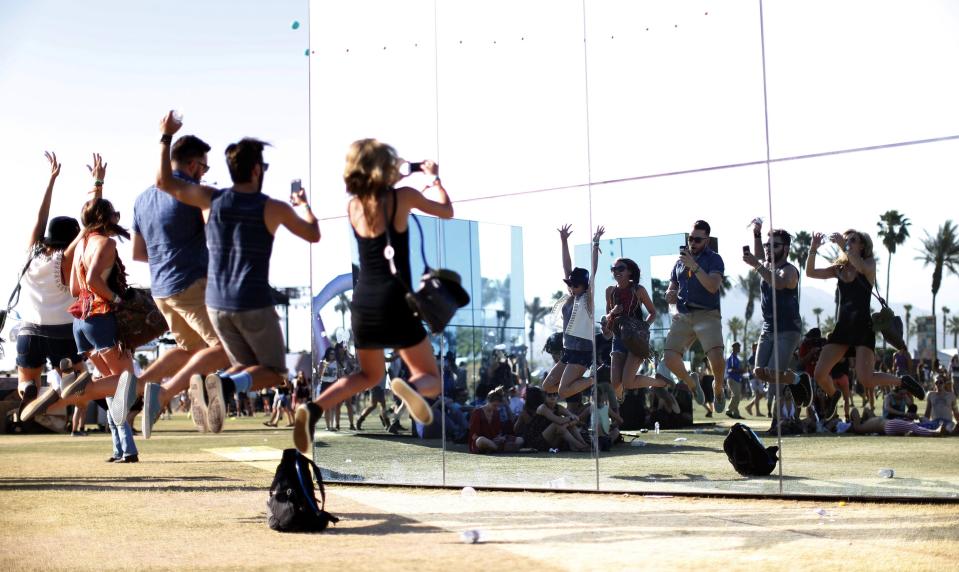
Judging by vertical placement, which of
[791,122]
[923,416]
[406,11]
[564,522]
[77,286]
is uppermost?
[406,11]

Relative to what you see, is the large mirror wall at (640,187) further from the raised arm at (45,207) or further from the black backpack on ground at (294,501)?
the raised arm at (45,207)

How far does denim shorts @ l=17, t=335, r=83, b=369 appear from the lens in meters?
10.7

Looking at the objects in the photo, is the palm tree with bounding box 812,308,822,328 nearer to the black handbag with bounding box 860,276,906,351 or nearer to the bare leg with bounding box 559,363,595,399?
the black handbag with bounding box 860,276,906,351

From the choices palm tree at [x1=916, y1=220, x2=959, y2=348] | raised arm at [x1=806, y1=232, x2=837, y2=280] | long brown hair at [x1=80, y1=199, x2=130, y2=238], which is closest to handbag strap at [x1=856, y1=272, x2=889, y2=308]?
raised arm at [x1=806, y1=232, x2=837, y2=280]

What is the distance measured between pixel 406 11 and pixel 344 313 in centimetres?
389

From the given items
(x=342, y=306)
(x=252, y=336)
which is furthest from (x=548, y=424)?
(x=252, y=336)

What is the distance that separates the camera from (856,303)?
421 inches

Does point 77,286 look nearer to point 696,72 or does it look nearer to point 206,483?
point 206,483

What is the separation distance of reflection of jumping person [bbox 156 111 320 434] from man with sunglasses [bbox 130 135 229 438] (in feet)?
0.83

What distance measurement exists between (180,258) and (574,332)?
601cm

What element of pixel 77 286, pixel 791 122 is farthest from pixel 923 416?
pixel 77 286

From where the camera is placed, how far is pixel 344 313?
13984 mm

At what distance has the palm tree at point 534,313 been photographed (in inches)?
496

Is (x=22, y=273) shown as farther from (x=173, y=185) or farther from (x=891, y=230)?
(x=891, y=230)
